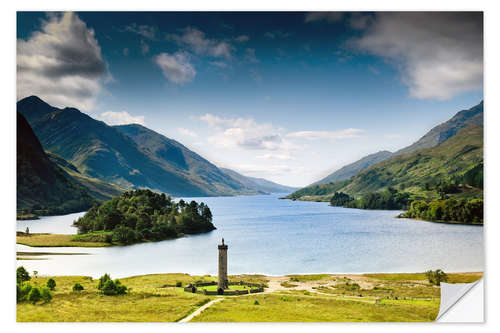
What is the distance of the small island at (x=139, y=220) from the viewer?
2116 cm

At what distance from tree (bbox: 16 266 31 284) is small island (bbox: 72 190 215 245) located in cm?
653

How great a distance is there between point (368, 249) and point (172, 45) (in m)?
18.1

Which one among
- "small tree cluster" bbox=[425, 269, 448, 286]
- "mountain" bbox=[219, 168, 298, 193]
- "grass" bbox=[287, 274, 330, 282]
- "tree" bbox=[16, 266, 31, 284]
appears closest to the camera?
"tree" bbox=[16, 266, 31, 284]

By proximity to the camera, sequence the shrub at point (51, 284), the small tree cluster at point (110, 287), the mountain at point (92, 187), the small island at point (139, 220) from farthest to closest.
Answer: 1. the mountain at point (92, 187)
2. the small island at point (139, 220)
3. the small tree cluster at point (110, 287)
4. the shrub at point (51, 284)

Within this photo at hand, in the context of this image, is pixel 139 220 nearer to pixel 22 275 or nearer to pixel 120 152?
pixel 22 275

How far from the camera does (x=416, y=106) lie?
16.2m

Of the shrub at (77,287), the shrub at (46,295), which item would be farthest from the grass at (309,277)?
the shrub at (46,295)

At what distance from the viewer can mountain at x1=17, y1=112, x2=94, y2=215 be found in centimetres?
1294

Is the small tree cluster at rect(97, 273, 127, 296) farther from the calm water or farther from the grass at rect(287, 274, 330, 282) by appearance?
the grass at rect(287, 274, 330, 282)

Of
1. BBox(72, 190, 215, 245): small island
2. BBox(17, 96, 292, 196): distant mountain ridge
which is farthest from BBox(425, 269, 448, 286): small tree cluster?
BBox(72, 190, 215, 245): small island

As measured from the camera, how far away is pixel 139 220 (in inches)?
982

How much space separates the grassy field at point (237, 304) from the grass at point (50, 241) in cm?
181
